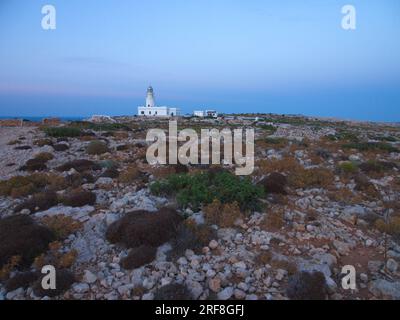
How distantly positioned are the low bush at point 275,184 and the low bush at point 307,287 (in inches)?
178

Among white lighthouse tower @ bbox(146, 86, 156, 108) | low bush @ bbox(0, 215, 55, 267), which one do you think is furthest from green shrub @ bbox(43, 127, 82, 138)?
white lighthouse tower @ bbox(146, 86, 156, 108)

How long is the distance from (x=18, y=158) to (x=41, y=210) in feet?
27.6

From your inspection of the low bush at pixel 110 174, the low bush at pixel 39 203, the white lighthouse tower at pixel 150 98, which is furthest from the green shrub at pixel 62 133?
the white lighthouse tower at pixel 150 98

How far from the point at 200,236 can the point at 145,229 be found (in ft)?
3.91

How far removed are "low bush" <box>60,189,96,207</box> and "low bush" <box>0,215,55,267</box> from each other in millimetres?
1527

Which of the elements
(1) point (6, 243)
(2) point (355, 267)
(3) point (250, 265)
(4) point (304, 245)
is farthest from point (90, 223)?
(2) point (355, 267)

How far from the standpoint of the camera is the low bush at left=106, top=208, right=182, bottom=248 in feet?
21.4

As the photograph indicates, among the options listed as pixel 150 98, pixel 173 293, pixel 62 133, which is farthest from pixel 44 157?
pixel 150 98

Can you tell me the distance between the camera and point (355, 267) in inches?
234

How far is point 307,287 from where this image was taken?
Result: 199 inches

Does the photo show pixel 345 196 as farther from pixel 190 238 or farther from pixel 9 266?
pixel 9 266

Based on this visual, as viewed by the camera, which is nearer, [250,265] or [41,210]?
[250,265]

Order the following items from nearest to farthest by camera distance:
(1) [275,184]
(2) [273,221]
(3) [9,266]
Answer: (3) [9,266], (2) [273,221], (1) [275,184]

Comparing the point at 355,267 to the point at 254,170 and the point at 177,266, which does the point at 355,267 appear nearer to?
the point at 177,266
